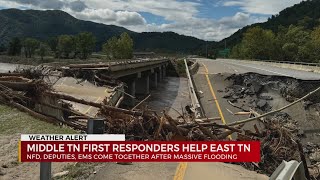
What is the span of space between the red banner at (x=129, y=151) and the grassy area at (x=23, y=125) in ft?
26.5

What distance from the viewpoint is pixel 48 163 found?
410 centimetres

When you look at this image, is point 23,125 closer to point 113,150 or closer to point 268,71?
point 113,150

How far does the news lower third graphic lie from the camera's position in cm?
396

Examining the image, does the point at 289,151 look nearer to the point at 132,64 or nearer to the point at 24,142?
the point at 24,142

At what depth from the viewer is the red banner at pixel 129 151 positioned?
3961 millimetres

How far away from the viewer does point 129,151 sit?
4.27 metres

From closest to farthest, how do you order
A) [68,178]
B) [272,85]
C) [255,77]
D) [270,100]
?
[68,178] < [270,100] < [272,85] < [255,77]

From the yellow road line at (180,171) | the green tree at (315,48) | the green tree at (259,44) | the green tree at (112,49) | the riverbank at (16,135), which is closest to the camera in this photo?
the riverbank at (16,135)

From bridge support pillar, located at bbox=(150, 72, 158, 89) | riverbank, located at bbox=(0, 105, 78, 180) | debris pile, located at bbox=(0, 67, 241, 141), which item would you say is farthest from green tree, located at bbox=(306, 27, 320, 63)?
riverbank, located at bbox=(0, 105, 78, 180)

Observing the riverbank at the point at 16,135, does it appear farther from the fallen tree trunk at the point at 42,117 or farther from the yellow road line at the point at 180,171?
the yellow road line at the point at 180,171

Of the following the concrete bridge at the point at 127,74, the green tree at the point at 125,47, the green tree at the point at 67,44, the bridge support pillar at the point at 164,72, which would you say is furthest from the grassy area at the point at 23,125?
the green tree at the point at 67,44

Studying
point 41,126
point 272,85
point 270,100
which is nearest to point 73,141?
point 41,126

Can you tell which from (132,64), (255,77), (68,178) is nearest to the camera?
(68,178)

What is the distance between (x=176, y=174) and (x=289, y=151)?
433cm
